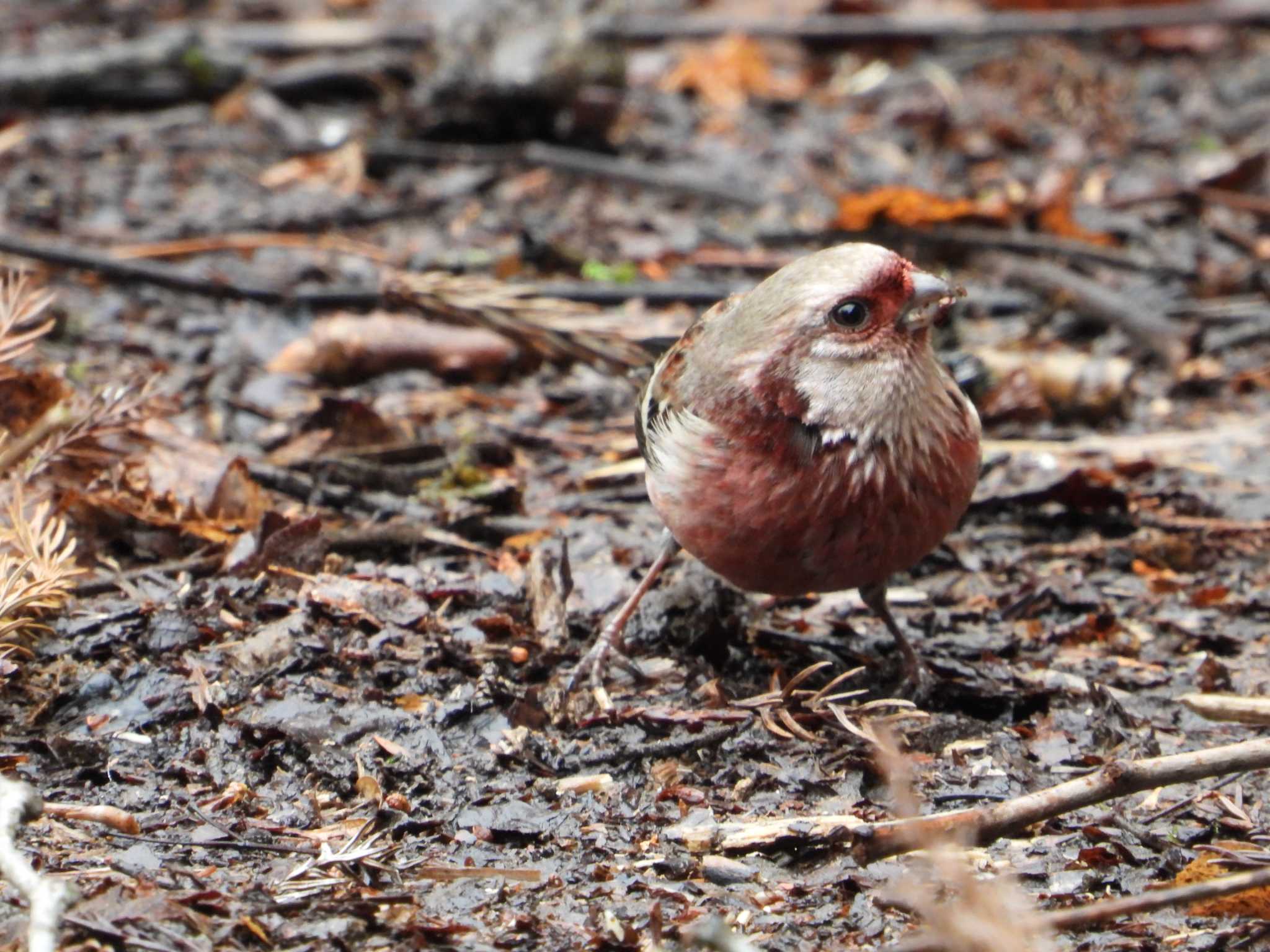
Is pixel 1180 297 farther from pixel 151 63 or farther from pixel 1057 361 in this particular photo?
pixel 151 63

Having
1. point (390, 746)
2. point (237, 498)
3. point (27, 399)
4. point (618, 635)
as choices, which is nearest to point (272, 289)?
point (237, 498)

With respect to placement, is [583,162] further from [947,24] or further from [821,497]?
[821,497]

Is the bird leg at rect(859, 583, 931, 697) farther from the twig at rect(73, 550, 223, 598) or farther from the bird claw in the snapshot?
the twig at rect(73, 550, 223, 598)

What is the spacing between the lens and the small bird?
12.2 feet

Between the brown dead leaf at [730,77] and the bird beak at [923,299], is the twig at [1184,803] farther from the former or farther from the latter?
the brown dead leaf at [730,77]

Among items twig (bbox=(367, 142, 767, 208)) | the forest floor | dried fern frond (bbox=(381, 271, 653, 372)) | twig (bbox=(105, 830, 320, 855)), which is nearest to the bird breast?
the forest floor

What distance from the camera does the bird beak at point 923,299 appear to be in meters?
3.80

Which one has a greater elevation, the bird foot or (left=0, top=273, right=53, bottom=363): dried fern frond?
(left=0, top=273, right=53, bottom=363): dried fern frond

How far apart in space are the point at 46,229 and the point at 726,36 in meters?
4.40

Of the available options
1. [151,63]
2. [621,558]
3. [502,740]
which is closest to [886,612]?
[621,558]

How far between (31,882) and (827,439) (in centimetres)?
216

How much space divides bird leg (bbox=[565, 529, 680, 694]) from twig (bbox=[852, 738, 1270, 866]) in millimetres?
1196

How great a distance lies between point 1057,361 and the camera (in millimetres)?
5879

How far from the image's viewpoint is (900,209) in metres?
6.86
